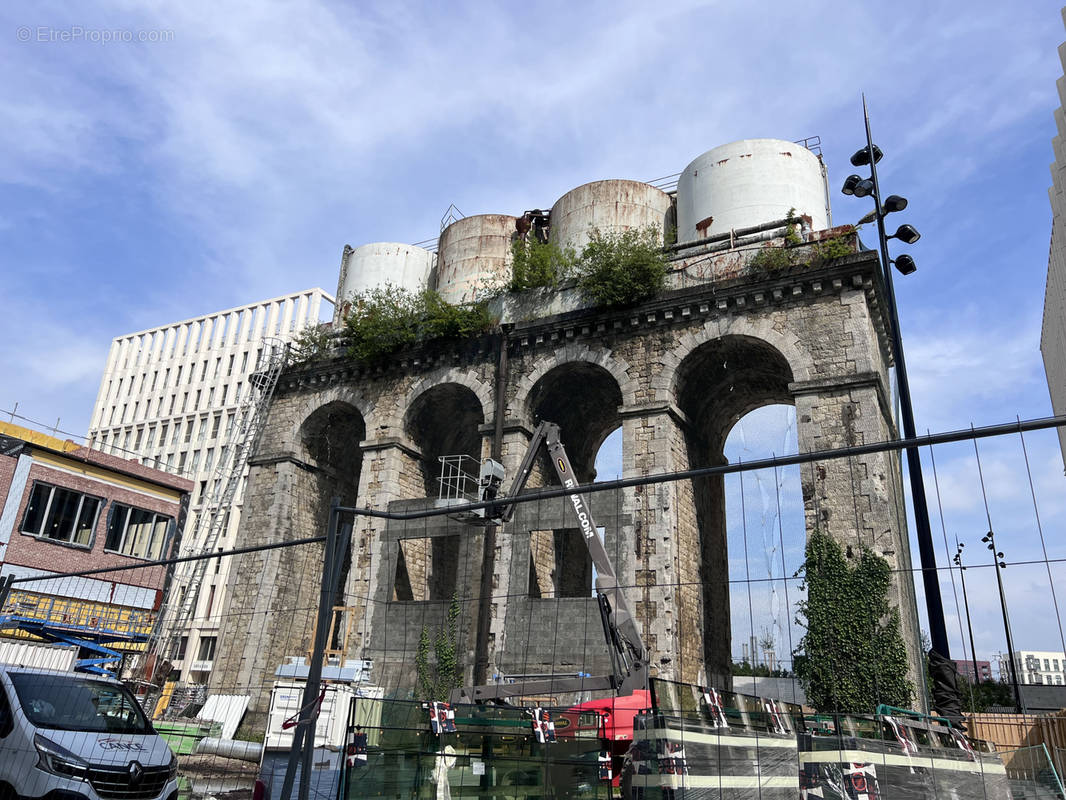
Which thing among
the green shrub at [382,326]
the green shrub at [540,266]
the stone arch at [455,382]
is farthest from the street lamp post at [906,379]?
the green shrub at [382,326]

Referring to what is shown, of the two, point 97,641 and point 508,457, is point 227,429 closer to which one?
point 97,641

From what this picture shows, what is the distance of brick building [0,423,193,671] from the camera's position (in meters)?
20.1

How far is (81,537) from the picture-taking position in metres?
22.8

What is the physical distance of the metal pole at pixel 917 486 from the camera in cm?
1098

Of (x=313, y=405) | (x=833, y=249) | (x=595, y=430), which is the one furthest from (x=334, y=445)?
(x=833, y=249)

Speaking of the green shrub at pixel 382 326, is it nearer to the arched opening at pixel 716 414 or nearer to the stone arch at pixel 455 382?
the stone arch at pixel 455 382

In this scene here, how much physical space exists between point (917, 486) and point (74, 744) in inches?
477

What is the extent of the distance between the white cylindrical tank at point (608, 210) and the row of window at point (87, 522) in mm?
15657

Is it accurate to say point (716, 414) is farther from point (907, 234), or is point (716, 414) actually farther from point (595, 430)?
point (907, 234)

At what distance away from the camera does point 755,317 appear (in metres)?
Answer: 19.2

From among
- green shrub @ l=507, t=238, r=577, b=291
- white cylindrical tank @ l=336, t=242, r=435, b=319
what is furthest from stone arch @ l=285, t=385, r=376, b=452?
green shrub @ l=507, t=238, r=577, b=291

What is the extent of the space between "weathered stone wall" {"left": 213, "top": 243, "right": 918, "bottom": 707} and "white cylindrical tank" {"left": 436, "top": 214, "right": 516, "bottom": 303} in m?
2.94

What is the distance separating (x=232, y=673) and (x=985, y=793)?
66.5ft

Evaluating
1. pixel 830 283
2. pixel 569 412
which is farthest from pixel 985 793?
pixel 569 412
